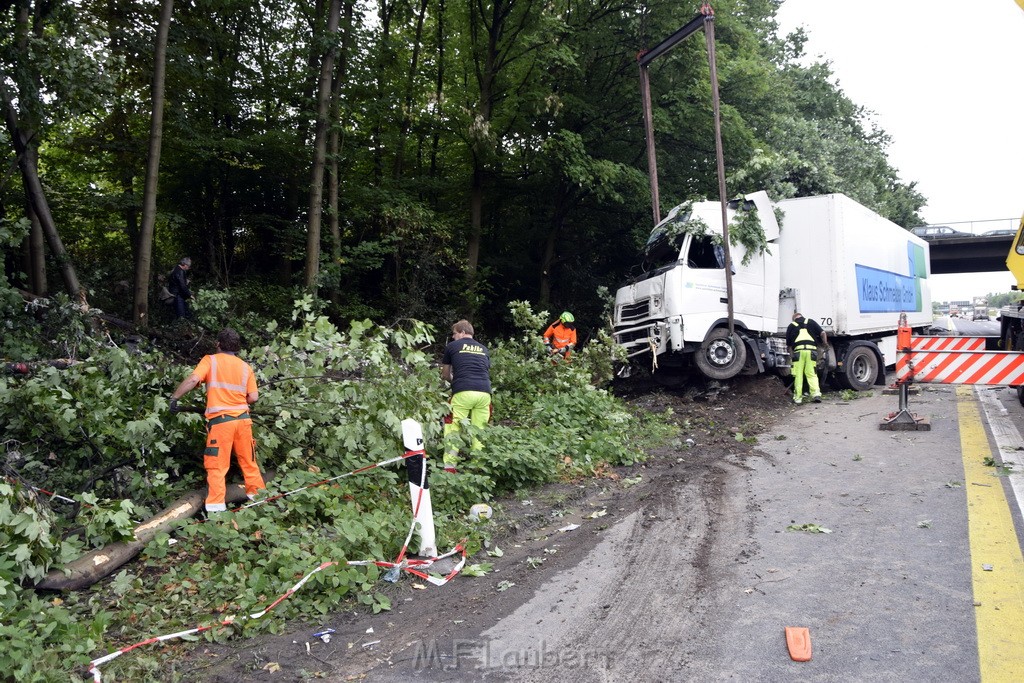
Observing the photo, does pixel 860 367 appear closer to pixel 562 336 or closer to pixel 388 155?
pixel 562 336

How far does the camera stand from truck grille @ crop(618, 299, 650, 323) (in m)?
12.9

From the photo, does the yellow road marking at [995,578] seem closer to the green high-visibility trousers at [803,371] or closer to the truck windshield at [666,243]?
the green high-visibility trousers at [803,371]

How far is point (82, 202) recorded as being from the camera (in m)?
15.0

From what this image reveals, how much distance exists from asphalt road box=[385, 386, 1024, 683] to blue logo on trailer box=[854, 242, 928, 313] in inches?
280

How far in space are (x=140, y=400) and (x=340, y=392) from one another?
1702 mm

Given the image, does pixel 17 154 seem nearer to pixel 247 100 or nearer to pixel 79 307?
pixel 79 307

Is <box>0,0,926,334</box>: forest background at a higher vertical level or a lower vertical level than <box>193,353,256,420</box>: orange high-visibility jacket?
higher

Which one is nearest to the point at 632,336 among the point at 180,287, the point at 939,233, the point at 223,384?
the point at 180,287

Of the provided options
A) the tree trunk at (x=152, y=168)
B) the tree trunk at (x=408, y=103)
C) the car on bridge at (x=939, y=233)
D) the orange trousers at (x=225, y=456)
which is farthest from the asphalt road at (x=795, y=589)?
the car on bridge at (x=939, y=233)

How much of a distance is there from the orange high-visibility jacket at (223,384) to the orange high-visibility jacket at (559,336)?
6.96 m

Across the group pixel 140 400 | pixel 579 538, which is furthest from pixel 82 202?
pixel 579 538

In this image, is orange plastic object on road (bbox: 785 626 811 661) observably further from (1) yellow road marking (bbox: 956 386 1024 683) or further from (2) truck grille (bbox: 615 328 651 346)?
(2) truck grille (bbox: 615 328 651 346)

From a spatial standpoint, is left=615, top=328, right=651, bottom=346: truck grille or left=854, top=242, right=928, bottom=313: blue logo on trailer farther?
left=854, top=242, right=928, bottom=313: blue logo on trailer

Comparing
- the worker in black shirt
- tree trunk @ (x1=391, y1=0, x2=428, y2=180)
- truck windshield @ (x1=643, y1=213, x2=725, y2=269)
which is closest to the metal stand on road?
truck windshield @ (x1=643, y1=213, x2=725, y2=269)
